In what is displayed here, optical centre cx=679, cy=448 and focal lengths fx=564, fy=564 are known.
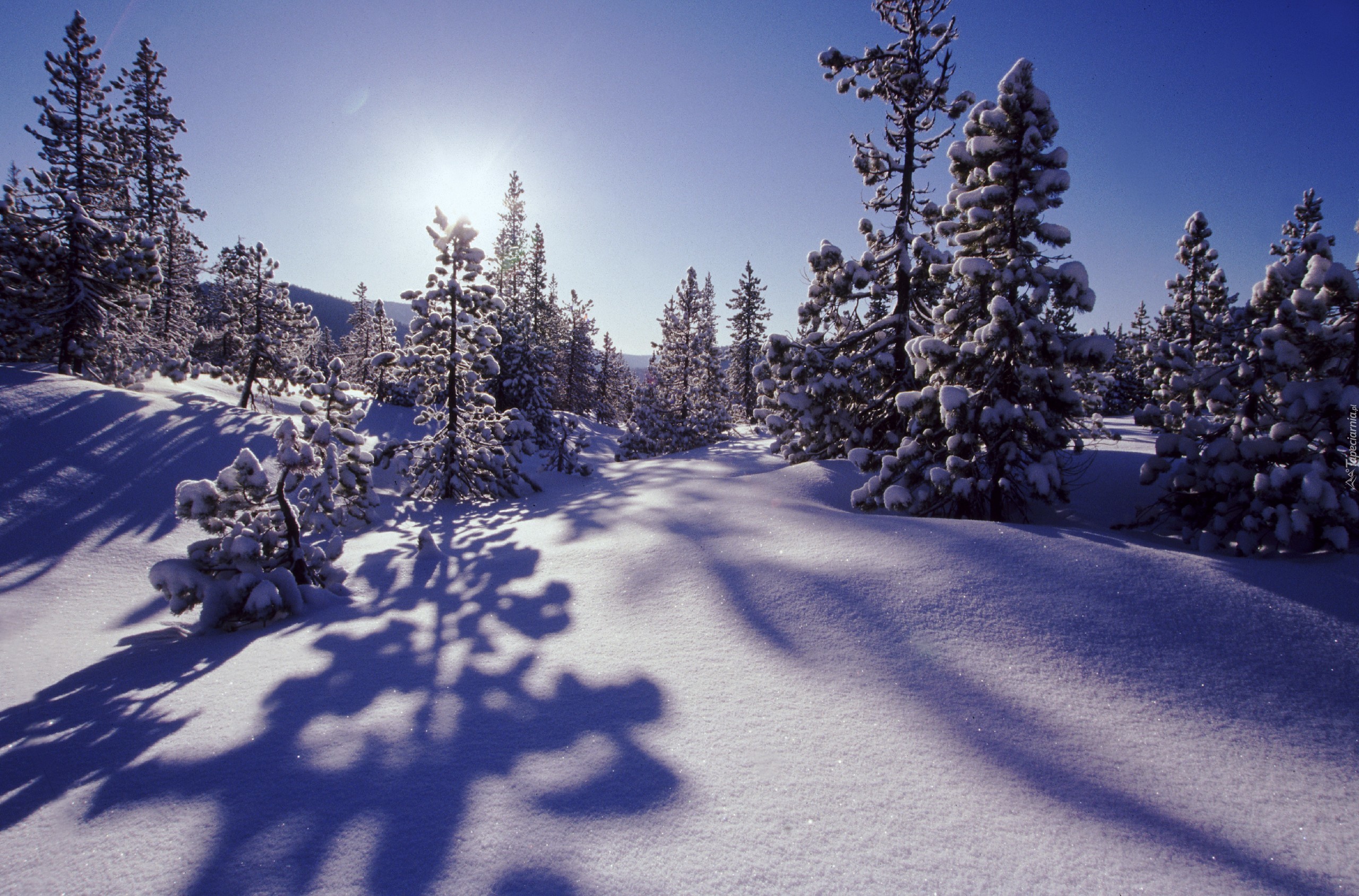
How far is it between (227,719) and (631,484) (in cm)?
782

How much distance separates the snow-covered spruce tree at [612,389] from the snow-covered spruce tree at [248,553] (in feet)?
138

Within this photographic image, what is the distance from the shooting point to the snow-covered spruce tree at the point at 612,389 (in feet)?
167

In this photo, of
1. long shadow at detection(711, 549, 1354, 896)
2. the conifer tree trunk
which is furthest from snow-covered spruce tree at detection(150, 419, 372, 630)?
long shadow at detection(711, 549, 1354, 896)

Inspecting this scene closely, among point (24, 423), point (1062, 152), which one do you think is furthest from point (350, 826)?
point (24, 423)

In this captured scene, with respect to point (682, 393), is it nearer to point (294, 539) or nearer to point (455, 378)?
point (455, 378)

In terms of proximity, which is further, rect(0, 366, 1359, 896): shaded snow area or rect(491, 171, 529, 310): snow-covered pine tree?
rect(491, 171, 529, 310): snow-covered pine tree

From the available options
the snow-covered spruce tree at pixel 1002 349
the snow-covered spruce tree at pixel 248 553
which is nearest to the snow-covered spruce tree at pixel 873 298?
the snow-covered spruce tree at pixel 1002 349

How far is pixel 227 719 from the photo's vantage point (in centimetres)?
290

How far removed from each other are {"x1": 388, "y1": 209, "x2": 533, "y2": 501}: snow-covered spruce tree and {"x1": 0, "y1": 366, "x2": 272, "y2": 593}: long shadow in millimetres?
3173

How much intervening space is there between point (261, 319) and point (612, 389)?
3693 centimetres

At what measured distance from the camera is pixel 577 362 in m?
47.5

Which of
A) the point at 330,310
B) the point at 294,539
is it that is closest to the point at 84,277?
the point at 294,539

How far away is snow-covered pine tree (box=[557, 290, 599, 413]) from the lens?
151ft

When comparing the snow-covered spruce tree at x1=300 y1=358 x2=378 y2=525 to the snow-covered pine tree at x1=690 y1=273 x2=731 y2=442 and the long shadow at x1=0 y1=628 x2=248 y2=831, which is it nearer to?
the long shadow at x1=0 y1=628 x2=248 y2=831
